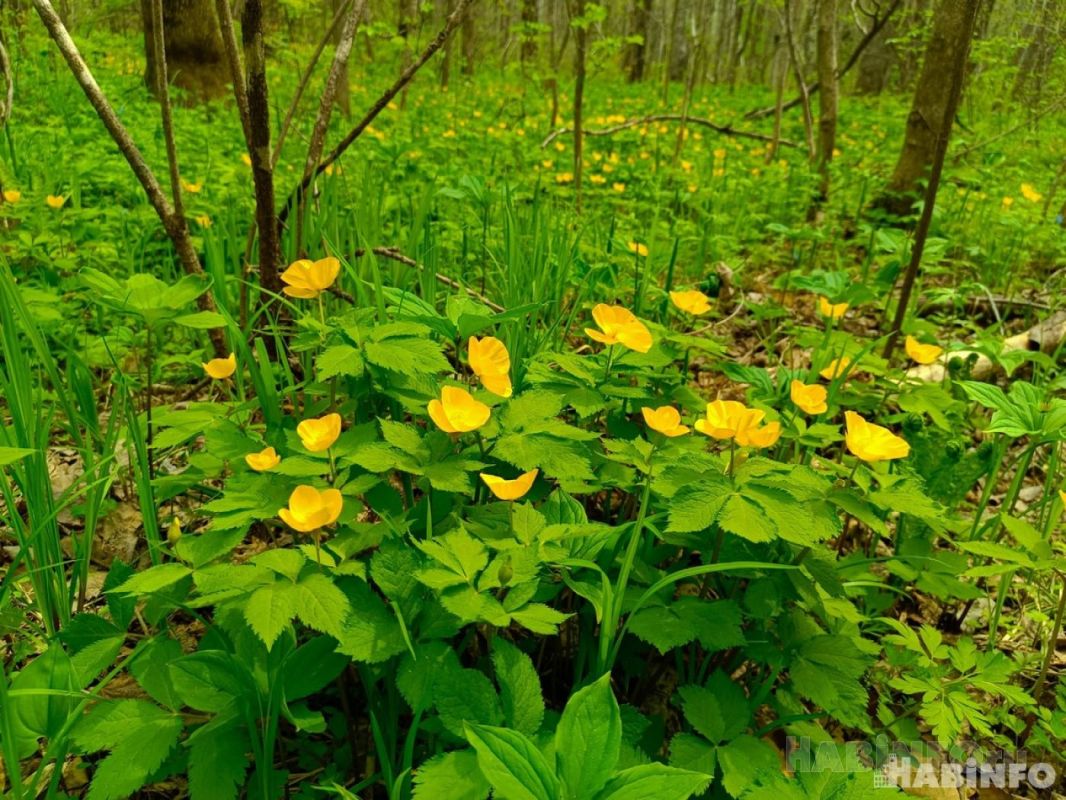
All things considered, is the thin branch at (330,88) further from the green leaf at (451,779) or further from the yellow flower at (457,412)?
the green leaf at (451,779)

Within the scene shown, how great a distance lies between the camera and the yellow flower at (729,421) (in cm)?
110

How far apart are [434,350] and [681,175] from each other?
3973mm

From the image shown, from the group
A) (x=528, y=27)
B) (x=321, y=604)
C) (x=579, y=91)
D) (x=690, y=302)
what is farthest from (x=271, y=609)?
(x=528, y=27)

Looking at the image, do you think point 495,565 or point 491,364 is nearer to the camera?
point 495,565

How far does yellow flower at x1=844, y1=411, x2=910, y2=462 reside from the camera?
1118 mm

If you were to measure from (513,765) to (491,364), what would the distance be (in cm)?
68

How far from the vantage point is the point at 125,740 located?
850mm

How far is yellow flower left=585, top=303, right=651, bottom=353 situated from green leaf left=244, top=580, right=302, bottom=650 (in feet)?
2.23

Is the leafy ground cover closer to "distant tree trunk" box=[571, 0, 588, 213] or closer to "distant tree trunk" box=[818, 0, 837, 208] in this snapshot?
"distant tree trunk" box=[571, 0, 588, 213]

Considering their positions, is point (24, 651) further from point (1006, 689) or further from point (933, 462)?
point (933, 462)

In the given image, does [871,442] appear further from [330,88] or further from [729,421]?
[330,88]

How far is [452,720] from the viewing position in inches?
32.6

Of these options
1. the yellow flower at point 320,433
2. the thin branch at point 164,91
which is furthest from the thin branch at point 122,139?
the yellow flower at point 320,433

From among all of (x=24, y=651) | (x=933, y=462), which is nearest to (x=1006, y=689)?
(x=933, y=462)
